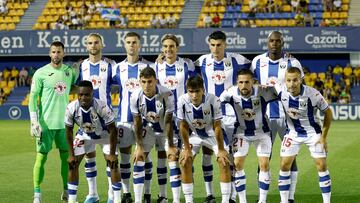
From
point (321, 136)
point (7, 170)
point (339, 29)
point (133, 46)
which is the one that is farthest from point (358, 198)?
point (339, 29)

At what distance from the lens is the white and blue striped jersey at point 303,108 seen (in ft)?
29.5

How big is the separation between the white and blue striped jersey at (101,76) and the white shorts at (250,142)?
5.67ft

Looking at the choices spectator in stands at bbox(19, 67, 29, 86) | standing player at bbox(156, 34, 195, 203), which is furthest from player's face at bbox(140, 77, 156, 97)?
spectator in stands at bbox(19, 67, 29, 86)

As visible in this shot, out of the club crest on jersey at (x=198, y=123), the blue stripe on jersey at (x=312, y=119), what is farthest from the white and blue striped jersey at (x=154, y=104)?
the blue stripe on jersey at (x=312, y=119)

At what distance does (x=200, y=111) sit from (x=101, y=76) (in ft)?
5.14

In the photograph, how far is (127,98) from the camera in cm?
958

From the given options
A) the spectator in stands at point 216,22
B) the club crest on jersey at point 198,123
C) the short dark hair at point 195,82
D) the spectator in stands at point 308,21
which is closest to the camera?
the short dark hair at point 195,82

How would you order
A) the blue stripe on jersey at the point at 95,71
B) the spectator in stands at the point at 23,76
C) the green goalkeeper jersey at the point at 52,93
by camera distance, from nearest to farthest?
the blue stripe on jersey at the point at 95,71, the green goalkeeper jersey at the point at 52,93, the spectator in stands at the point at 23,76

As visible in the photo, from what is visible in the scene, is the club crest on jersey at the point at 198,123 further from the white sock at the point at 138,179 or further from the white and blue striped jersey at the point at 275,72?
the white and blue striped jersey at the point at 275,72

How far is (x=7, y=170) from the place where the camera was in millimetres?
13773

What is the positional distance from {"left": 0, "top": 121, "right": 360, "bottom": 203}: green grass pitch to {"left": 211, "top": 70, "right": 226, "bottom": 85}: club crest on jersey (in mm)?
1555

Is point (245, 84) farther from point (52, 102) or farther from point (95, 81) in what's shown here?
point (52, 102)

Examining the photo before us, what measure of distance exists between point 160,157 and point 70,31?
965 inches

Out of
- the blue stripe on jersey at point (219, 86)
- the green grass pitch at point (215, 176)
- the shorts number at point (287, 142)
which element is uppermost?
the blue stripe on jersey at point (219, 86)
